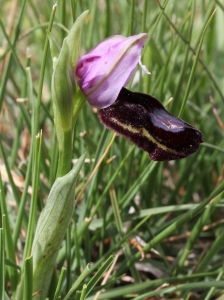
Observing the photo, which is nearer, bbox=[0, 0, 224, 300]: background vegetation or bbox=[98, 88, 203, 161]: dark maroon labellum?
bbox=[98, 88, 203, 161]: dark maroon labellum

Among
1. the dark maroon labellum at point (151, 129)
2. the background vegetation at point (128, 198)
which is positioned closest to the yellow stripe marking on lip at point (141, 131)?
the dark maroon labellum at point (151, 129)

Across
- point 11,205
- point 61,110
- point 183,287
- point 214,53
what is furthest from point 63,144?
point 214,53

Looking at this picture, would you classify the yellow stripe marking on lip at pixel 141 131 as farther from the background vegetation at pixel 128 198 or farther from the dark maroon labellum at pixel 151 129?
the background vegetation at pixel 128 198

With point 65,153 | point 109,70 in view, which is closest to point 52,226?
point 65,153

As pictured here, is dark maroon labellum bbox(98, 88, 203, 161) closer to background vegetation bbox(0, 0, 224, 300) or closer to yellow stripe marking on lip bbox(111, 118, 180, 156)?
yellow stripe marking on lip bbox(111, 118, 180, 156)

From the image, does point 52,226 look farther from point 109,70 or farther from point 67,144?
point 109,70

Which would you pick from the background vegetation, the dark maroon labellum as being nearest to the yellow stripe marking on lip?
the dark maroon labellum
